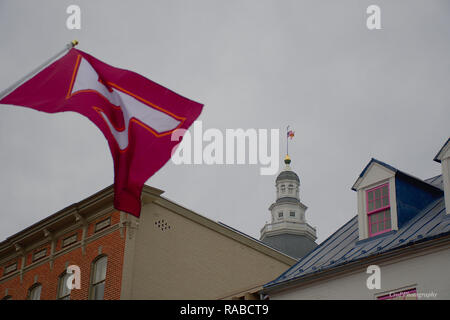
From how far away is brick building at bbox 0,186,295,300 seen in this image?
23.4 metres

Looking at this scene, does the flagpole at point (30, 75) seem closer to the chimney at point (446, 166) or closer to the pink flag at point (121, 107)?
the pink flag at point (121, 107)

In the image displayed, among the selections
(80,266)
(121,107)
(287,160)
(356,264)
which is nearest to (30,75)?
(121,107)

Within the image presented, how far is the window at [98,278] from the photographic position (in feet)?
77.6

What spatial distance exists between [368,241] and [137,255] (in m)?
8.38

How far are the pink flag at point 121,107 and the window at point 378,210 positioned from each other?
7.60 metres

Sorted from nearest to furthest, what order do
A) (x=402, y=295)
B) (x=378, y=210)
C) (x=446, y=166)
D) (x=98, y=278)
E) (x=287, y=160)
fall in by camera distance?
(x=402, y=295) → (x=446, y=166) → (x=378, y=210) → (x=98, y=278) → (x=287, y=160)

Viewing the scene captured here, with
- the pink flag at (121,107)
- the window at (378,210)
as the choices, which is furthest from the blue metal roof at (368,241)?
the pink flag at (121,107)

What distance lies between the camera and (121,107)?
43.7ft

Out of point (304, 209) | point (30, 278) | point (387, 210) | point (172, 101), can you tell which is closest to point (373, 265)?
point (387, 210)

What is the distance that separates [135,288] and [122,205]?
11.4 metres

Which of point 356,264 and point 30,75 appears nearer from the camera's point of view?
point 30,75

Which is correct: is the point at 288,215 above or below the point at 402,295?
above

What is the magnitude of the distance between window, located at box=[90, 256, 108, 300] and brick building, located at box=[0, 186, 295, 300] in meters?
0.03

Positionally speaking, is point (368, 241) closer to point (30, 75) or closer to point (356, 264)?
point (356, 264)
